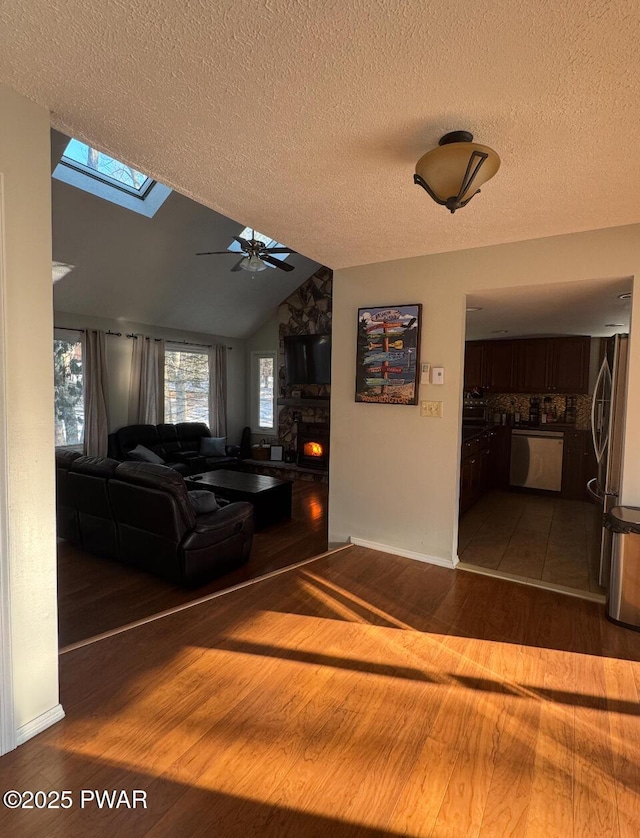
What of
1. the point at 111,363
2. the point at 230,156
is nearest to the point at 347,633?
the point at 230,156

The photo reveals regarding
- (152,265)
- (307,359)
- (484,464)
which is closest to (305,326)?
(307,359)

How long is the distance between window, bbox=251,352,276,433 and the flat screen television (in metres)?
0.76

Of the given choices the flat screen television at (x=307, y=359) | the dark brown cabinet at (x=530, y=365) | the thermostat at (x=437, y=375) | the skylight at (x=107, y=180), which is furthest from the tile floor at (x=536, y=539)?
the skylight at (x=107, y=180)

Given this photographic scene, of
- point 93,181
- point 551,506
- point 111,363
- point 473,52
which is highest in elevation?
point 93,181

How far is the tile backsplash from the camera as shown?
609 cm

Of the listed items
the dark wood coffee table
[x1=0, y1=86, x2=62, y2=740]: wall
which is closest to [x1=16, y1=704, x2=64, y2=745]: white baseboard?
[x1=0, y1=86, x2=62, y2=740]: wall

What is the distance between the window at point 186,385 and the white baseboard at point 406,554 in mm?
5283

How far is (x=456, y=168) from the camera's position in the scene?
5.43ft

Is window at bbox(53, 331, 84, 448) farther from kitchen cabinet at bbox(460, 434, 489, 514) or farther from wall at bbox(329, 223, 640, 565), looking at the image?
kitchen cabinet at bbox(460, 434, 489, 514)

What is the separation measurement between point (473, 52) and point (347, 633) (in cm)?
248

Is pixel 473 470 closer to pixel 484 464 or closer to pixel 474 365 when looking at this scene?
pixel 484 464

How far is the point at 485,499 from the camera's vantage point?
5.62 metres

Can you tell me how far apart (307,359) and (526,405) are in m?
3.86

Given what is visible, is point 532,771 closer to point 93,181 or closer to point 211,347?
point 93,181
